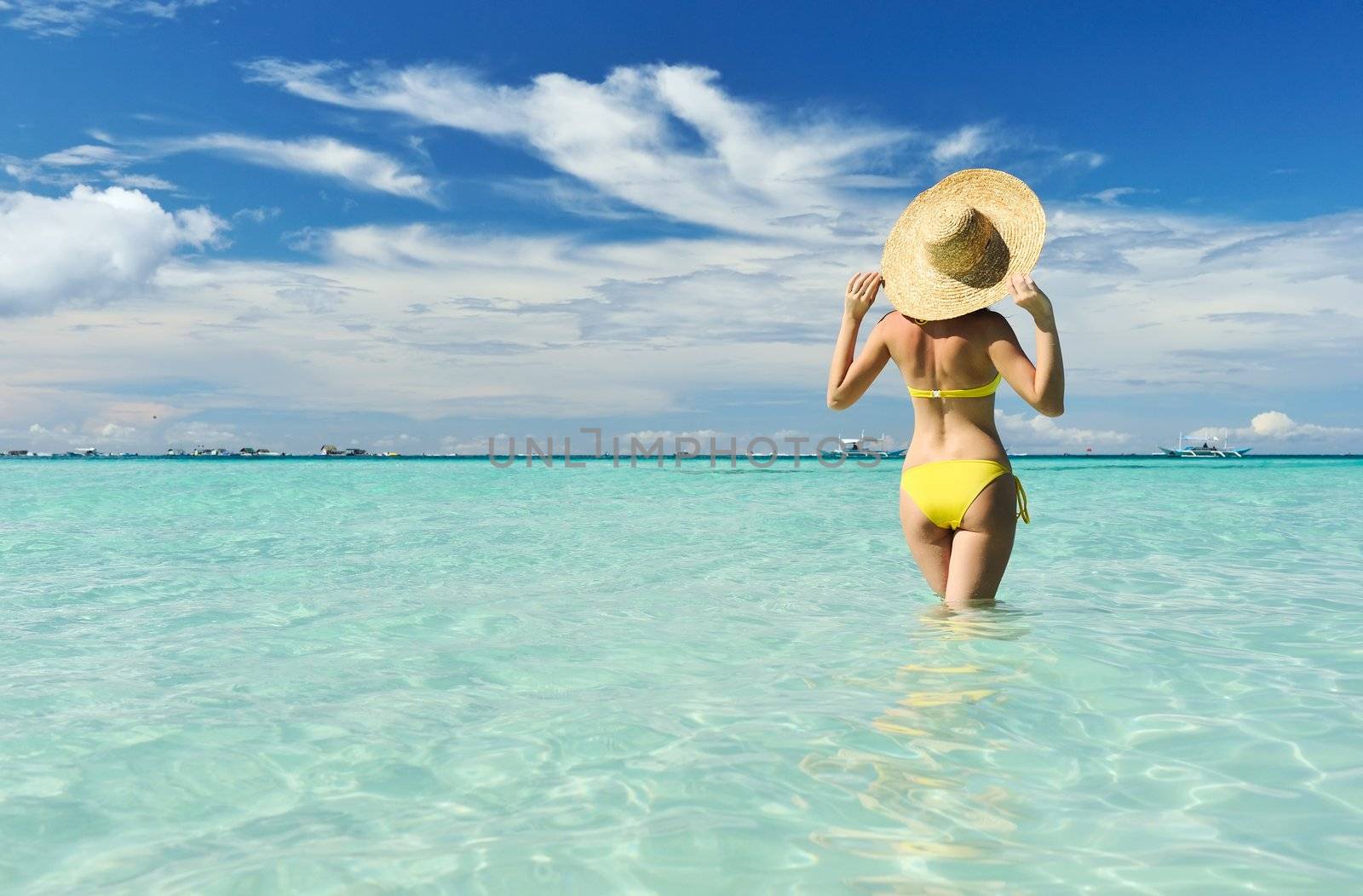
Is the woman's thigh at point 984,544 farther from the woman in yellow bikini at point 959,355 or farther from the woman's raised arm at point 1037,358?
the woman's raised arm at point 1037,358

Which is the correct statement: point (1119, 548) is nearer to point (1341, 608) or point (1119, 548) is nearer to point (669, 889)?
point (1341, 608)

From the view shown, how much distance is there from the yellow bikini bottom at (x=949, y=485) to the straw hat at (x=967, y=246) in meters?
0.77

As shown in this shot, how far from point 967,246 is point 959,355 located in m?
0.51

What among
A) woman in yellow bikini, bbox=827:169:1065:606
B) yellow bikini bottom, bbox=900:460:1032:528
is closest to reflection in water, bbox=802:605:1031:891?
woman in yellow bikini, bbox=827:169:1065:606

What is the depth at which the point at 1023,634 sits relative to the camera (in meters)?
4.98

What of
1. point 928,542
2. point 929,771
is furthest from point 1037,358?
point 929,771

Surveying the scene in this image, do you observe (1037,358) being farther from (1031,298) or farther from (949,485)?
(949,485)

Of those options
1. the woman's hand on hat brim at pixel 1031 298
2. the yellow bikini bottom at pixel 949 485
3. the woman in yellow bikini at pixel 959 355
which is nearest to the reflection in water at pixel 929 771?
the woman in yellow bikini at pixel 959 355

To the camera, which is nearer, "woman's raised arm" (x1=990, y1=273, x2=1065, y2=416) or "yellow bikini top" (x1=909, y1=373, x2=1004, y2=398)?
"woman's raised arm" (x1=990, y1=273, x2=1065, y2=416)

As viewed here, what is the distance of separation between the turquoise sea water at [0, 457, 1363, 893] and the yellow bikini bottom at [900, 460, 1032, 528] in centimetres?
76

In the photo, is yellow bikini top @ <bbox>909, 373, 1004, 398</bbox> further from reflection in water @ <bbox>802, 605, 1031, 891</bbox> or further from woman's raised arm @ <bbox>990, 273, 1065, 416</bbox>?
reflection in water @ <bbox>802, 605, 1031, 891</bbox>

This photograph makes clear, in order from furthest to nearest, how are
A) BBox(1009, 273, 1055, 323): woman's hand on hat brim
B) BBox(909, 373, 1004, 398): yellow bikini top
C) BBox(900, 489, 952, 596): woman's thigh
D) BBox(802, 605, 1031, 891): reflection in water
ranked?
BBox(900, 489, 952, 596): woman's thigh < BBox(909, 373, 1004, 398): yellow bikini top < BBox(1009, 273, 1055, 323): woman's hand on hat brim < BBox(802, 605, 1031, 891): reflection in water

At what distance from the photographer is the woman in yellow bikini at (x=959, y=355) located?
3.99 m

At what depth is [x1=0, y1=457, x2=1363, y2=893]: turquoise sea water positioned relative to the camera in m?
2.49
